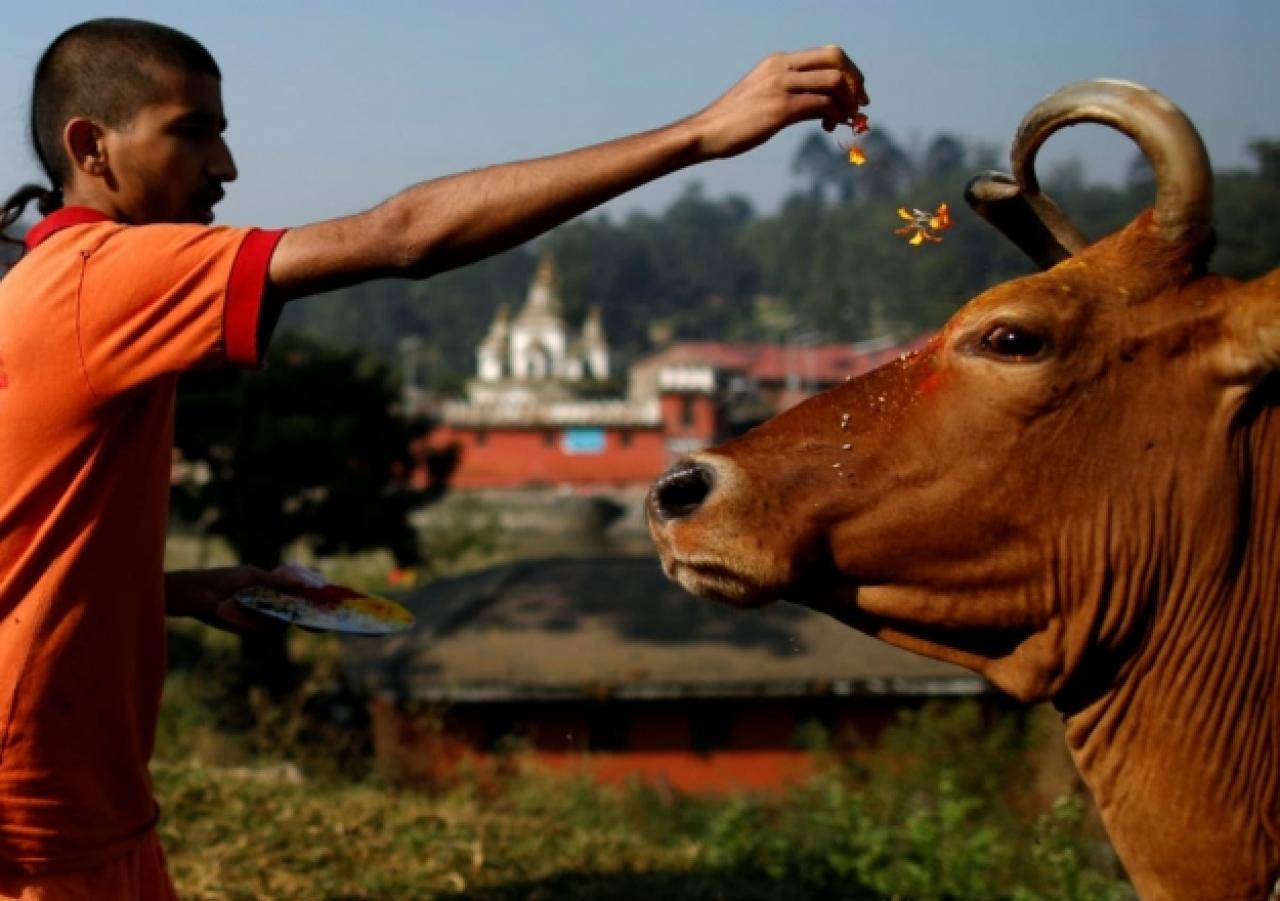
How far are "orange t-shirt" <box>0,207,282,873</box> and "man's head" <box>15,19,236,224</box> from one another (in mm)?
111

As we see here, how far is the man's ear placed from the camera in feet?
10.3

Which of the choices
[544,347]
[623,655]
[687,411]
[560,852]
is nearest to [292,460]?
[623,655]

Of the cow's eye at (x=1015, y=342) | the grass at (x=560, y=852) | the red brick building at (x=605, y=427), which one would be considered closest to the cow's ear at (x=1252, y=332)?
the cow's eye at (x=1015, y=342)

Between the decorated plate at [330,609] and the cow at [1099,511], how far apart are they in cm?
90

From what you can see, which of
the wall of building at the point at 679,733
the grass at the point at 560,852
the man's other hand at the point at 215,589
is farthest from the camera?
the wall of building at the point at 679,733

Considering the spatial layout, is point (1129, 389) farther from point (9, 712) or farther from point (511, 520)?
point (511, 520)

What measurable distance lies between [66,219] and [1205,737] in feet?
7.36

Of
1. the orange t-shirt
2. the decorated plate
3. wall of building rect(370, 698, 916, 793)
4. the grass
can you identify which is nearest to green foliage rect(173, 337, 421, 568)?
wall of building rect(370, 698, 916, 793)

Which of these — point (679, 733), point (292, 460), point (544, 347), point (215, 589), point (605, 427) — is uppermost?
point (544, 347)

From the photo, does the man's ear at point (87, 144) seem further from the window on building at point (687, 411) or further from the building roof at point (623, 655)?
the window on building at point (687, 411)

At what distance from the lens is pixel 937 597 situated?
10.3 ft

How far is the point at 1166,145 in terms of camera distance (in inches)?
119

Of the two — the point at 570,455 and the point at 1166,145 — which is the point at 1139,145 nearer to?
the point at 1166,145

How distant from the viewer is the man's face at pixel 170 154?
3.12 metres
